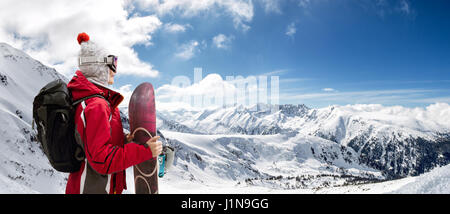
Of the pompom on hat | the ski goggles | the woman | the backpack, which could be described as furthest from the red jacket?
the pompom on hat

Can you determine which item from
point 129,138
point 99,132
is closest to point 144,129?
point 129,138

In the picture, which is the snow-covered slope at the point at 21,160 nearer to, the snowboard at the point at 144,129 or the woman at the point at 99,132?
the snowboard at the point at 144,129

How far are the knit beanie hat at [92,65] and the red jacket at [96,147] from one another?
0.13 m

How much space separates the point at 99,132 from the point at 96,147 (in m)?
0.20

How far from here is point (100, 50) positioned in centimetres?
416

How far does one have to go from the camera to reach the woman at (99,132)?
335 centimetres

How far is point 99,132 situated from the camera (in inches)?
131

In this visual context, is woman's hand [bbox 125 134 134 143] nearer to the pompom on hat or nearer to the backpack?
the backpack

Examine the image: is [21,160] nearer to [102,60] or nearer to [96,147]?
[102,60]

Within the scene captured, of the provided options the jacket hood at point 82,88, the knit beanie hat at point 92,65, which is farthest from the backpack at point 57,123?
the knit beanie hat at point 92,65

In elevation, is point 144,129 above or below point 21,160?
above

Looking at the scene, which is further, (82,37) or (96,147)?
(82,37)

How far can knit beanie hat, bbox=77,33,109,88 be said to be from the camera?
4.02m
